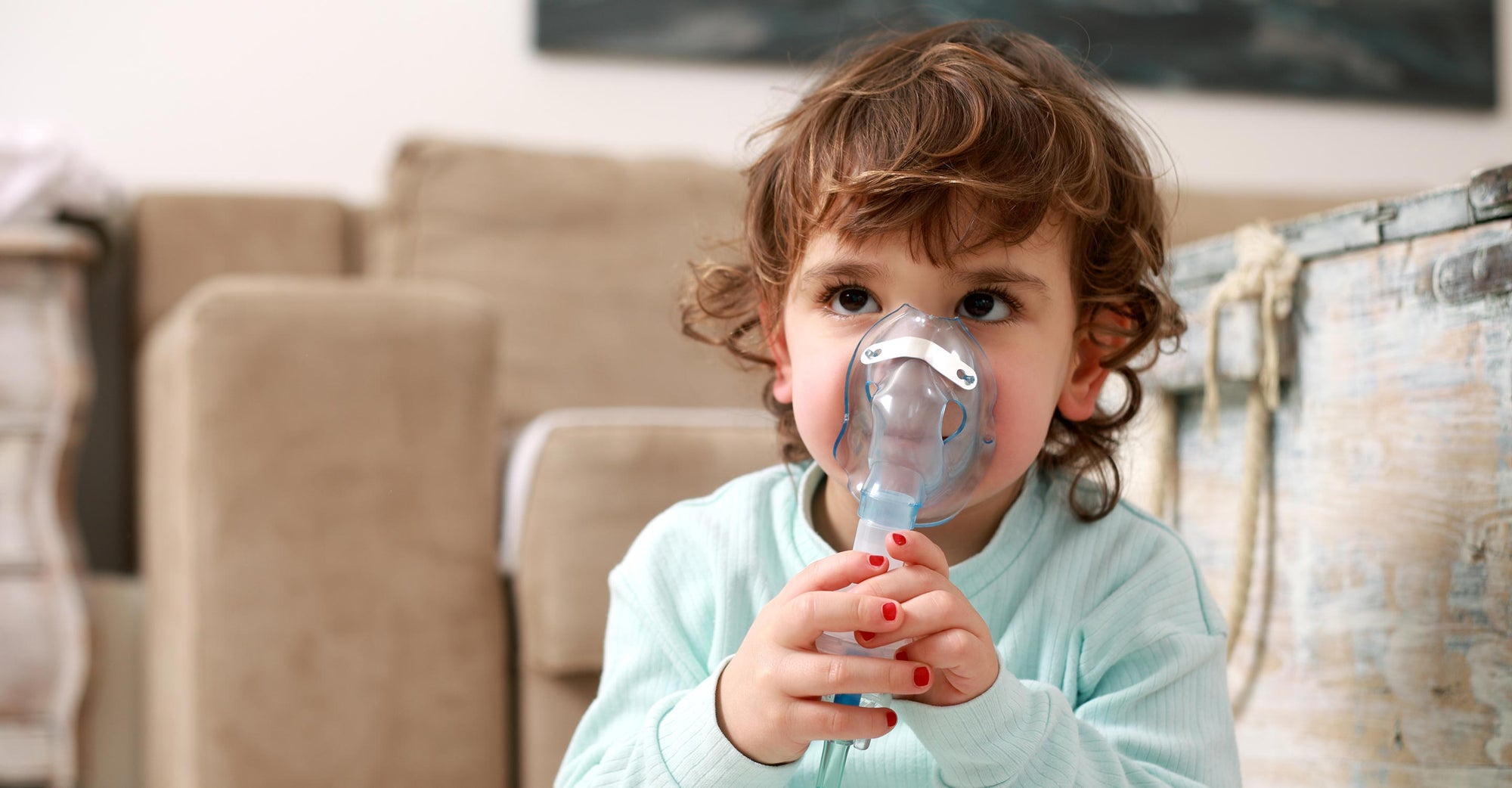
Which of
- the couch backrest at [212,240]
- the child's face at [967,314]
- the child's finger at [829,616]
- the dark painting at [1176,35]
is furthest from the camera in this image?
the dark painting at [1176,35]

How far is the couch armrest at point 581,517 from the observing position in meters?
1.14

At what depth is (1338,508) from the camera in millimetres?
861

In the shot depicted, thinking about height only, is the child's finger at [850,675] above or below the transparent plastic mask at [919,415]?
below

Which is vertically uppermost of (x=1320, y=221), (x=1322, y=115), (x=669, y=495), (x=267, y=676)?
(x=1322, y=115)

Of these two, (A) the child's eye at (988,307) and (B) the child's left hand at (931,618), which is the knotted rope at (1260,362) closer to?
(A) the child's eye at (988,307)

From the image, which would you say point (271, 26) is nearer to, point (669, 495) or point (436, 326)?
point (436, 326)

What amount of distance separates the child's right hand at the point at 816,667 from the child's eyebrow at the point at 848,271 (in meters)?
0.17

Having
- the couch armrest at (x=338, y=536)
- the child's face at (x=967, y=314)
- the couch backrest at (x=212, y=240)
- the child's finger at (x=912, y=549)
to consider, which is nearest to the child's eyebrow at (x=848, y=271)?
the child's face at (x=967, y=314)

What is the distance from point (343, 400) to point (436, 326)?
0.37 ft

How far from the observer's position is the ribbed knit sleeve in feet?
1.93

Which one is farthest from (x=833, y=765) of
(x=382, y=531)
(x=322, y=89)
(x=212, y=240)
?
(x=322, y=89)

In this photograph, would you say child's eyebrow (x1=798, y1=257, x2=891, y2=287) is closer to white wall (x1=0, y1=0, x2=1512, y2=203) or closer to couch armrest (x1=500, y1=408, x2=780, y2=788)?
couch armrest (x1=500, y1=408, x2=780, y2=788)

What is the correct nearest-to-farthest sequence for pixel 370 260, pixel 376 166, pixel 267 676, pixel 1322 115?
pixel 267 676, pixel 370 260, pixel 376 166, pixel 1322 115

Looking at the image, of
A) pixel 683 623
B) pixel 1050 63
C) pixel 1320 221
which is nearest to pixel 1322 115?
pixel 1320 221
